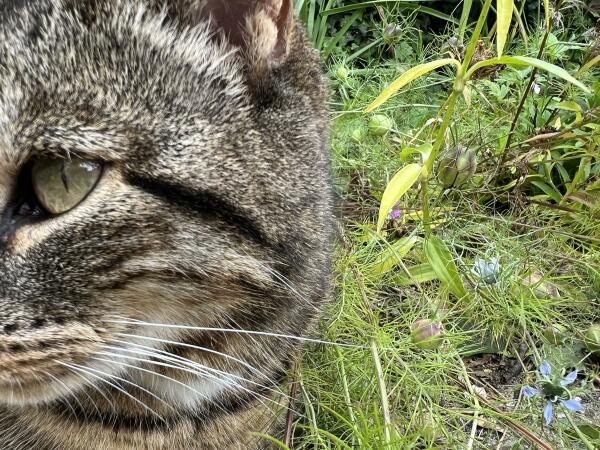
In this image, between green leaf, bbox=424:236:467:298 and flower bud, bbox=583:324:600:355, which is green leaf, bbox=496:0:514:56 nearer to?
green leaf, bbox=424:236:467:298

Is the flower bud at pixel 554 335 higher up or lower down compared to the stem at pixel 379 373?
lower down

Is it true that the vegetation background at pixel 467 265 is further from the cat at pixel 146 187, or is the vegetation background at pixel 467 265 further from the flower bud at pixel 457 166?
the cat at pixel 146 187

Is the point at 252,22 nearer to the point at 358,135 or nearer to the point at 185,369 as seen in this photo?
the point at 185,369

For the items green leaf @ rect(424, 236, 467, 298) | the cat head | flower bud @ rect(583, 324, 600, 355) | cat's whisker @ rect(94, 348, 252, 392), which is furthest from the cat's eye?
flower bud @ rect(583, 324, 600, 355)

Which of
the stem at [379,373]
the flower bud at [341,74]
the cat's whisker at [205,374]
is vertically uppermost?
the flower bud at [341,74]

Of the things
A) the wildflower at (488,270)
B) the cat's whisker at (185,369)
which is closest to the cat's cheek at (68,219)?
the cat's whisker at (185,369)

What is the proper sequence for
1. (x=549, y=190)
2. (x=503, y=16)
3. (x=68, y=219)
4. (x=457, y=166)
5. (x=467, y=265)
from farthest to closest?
(x=549, y=190) < (x=467, y=265) < (x=457, y=166) < (x=503, y=16) < (x=68, y=219)

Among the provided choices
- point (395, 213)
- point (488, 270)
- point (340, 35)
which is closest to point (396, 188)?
point (488, 270)
